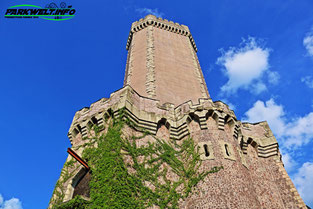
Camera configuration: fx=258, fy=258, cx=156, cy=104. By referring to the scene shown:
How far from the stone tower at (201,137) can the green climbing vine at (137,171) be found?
0.51 metres

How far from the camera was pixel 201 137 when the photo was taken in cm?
1533

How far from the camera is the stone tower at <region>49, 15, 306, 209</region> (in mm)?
13406

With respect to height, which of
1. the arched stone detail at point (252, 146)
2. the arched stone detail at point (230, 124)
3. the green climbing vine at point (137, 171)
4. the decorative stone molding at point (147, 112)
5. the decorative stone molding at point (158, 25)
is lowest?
the green climbing vine at point (137, 171)

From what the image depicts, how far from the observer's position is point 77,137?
16.7 meters

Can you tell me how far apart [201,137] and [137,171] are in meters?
4.44

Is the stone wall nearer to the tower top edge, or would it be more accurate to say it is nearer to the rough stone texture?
the rough stone texture

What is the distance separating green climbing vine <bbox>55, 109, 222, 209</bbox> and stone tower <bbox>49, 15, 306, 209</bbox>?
1.69 feet

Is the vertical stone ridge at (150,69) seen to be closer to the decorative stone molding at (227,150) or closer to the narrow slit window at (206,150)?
the narrow slit window at (206,150)

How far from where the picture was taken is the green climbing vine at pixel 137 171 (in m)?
11.6

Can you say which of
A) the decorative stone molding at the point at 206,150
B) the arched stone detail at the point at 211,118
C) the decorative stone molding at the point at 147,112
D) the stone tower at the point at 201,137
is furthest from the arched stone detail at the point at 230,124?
the decorative stone molding at the point at 206,150

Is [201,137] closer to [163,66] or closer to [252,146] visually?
[252,146]

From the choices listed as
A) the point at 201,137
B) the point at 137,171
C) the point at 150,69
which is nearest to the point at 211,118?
the point at 201,137

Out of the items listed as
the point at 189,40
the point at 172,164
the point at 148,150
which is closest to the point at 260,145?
the point at 172,164

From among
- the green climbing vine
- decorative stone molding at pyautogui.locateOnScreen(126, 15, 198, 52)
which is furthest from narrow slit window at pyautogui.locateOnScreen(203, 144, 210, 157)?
decorative stone molding at pyautogui.locateOnScreen(126, 15, 198, 52)
